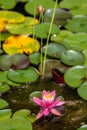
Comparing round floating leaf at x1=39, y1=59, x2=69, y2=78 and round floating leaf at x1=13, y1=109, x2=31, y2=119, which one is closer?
round floating leaf at x1=13, y1=109, x2=31, y2=119

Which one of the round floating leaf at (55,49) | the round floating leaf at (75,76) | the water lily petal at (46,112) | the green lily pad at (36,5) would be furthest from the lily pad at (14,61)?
the green lily pad at (36,5)

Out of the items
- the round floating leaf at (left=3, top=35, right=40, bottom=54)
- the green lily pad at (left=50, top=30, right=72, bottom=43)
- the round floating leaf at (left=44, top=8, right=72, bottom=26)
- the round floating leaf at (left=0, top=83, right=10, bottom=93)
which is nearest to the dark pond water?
the round floating leaf at (left=0, top=83, right=10, bottom=93)

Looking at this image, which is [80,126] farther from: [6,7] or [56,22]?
[6,7]

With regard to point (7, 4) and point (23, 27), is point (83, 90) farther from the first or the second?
point (7, 4)

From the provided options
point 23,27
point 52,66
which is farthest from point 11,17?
point 52,66

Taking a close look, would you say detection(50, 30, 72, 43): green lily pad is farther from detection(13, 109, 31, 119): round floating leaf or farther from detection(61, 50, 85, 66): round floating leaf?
detection(13, 109, 31, 119): round floating leaf

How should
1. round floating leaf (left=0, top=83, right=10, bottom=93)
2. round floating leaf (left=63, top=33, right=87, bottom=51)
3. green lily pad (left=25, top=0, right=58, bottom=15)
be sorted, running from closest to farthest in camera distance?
round floating leaf (left=0, top=83, right=10, bottom=93) → round floating leaf (left=63, top=33, right=87, bottom=51) → green lily pad (left=25, top=0, right=58, bottom=15)

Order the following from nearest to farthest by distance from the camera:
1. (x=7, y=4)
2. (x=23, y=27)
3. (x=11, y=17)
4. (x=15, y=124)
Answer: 1. (x=15, y=124)
2. (x=23, y=27)
3. (x=11, y=17)
4. (x=7, y=4)

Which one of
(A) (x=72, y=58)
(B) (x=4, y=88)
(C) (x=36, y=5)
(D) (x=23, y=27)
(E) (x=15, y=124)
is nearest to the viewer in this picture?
(E) (x=15, y=124)
